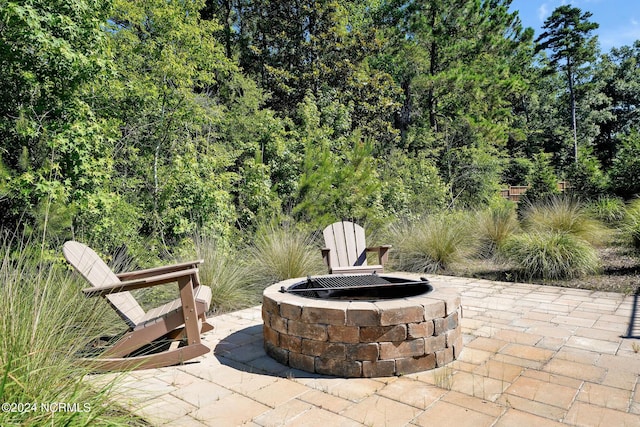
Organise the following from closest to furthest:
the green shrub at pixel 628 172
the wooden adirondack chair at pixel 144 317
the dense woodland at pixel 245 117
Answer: the wooden adirondack chair at pixel 144 317 → the dense woodland at pixel 245 117 → the green shrub at pixel 628 172

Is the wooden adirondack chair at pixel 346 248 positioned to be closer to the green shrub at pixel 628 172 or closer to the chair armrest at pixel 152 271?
the chair armrest at pixel 152 271

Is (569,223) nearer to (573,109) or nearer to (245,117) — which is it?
(245,117)

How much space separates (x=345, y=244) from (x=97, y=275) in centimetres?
258

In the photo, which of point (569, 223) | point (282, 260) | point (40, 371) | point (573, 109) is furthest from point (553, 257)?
point (573, 109)

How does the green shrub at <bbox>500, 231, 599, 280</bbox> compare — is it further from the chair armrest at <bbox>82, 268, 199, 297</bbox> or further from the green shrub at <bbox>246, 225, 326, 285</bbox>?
the chair armrest at <bbox>82, 268, 199, 297</bbox>

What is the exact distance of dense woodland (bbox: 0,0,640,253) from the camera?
419 cm

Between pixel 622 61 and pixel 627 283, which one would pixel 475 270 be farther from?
pixel 622 61

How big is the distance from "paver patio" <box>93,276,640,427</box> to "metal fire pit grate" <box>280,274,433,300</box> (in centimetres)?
53

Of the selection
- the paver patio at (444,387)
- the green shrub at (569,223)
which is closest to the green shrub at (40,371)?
the paver patio at (444,387)

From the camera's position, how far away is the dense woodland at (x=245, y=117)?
13.8ft

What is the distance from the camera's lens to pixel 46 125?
420cm

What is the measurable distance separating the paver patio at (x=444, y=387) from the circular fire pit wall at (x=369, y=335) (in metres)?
0.07

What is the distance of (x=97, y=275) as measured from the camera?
2.83 m

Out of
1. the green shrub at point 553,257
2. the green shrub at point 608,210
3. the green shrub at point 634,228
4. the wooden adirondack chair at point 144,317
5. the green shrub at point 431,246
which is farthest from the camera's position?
the green shrub at point 608,210
